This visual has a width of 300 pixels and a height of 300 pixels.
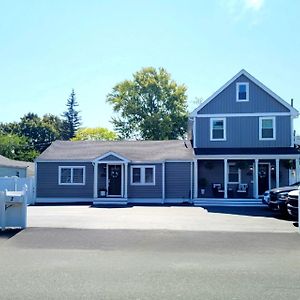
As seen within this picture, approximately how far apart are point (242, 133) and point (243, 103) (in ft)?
6.51

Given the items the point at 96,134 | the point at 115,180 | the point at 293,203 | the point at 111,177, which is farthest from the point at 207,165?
the point at 96,134

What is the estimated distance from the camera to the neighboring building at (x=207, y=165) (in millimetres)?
26594

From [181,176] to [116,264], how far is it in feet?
62.1

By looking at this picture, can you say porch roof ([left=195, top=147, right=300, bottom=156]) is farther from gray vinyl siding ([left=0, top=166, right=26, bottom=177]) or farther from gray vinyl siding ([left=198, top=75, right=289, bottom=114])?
gray vinyl siding ([left=0, top=166, right=26, bottom=177])

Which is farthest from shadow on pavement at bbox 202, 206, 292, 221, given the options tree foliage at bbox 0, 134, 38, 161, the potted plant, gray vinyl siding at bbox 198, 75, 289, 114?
tree foliage at bbox 0, 134, 38, 161

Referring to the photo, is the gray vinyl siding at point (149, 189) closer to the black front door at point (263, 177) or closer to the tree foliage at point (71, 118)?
the black front door at point (263, 177)

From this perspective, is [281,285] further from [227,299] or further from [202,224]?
[202,224]

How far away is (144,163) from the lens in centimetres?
2698

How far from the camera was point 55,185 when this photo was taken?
1086 inches

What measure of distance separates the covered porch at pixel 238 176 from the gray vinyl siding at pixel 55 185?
7.16 meters

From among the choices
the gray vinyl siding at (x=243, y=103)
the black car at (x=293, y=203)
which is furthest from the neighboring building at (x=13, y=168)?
the black car at (x=293, y=203)

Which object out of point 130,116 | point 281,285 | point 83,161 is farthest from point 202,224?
point 130,116

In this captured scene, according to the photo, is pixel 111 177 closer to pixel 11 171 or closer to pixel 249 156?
pixel 249 156

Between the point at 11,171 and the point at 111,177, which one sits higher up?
the point at 11,171
